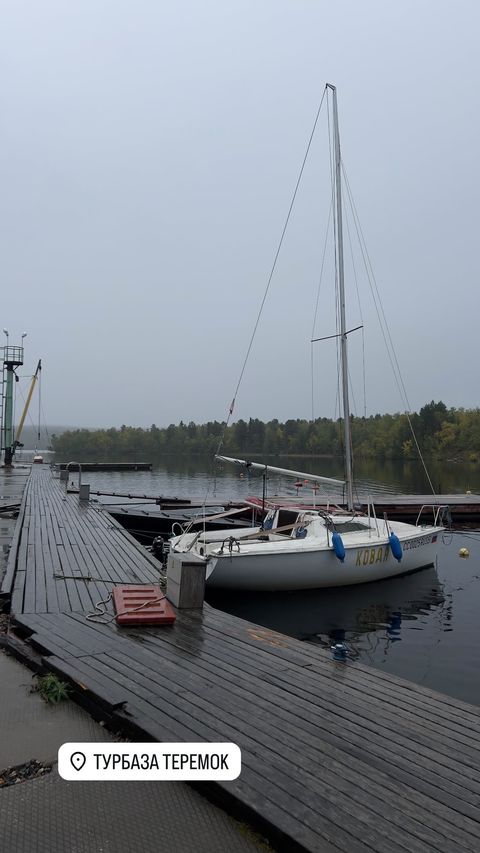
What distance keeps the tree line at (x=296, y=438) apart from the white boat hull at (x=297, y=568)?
9011cm

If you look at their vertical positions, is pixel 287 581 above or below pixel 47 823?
below

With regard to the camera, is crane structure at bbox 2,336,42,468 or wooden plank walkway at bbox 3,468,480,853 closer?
wooden plank walkway at bbox 3,468,480,853

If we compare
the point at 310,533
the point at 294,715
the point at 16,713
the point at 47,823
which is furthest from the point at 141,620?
the point at 310,533

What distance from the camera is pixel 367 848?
3.05m

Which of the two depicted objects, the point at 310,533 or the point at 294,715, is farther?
the point at 310,533

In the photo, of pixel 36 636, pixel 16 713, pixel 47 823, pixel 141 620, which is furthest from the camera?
pixel 141 620

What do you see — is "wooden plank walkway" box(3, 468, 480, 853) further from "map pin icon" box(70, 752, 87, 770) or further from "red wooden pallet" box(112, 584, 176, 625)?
"map pin icon" box(70, 752, 87, 770)

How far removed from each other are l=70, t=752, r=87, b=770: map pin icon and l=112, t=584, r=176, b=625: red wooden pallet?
3149 mm

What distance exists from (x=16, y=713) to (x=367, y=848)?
3.14 metres

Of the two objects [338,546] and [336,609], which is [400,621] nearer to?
[336,609]

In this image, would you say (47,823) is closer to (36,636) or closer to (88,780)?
(88,780)

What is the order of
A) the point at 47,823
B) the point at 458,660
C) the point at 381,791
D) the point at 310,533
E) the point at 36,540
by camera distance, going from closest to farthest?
the point at 47,823 < the point at 381,791 < the point at 458,660 < the point at 36,540 < the point at 310,533

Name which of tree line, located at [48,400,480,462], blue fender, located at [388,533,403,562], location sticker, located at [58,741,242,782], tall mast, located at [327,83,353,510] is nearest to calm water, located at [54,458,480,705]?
blue fender, located at [388,533,403,562]

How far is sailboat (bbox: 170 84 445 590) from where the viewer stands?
41.0 feet
